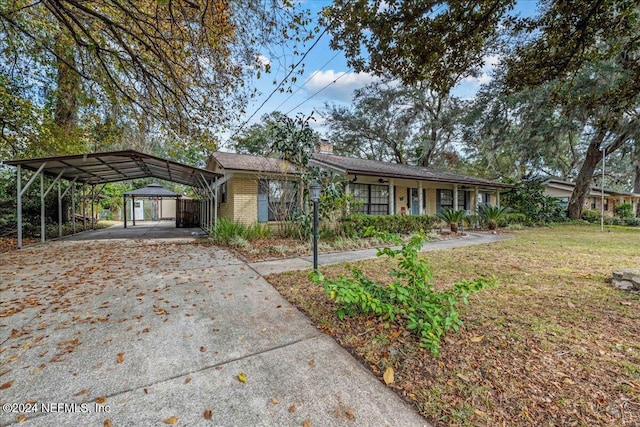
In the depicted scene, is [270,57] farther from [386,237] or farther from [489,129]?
[489,129]

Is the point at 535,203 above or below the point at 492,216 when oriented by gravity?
above

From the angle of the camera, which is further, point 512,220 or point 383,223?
point 512,220

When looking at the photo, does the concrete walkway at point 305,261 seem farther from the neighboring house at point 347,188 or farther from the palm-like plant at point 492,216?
the palm-like plant at point 492,216

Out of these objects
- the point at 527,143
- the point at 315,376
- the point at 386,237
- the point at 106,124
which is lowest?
the point at 315,376

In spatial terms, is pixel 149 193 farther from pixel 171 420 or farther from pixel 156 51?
pixel 171 420

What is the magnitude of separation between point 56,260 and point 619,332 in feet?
33.4

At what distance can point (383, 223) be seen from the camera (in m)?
10.2

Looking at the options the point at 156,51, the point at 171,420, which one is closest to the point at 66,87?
the point at 156,51

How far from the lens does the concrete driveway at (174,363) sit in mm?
1784

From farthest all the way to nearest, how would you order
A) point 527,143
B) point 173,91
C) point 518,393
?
point 527,143, point 173,91, point 518,393

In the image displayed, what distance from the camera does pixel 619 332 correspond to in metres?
2.81

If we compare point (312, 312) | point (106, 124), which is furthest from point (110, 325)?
point (106, 124)

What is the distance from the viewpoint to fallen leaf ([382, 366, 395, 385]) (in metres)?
2.11

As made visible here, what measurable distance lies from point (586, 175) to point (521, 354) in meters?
21.5
